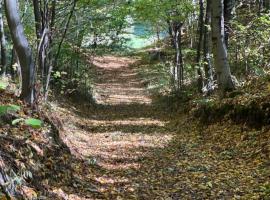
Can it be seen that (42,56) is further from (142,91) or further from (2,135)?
(142,91)

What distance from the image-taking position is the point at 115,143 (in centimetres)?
1046

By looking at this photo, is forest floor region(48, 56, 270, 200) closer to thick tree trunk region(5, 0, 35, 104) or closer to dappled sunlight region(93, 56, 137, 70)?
thick tree trunk region(5, 0, 35, 104)

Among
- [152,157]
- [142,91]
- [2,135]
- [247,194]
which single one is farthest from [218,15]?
[142,91]

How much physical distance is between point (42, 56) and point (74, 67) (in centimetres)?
742

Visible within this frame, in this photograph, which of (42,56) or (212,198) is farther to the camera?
(42,56)

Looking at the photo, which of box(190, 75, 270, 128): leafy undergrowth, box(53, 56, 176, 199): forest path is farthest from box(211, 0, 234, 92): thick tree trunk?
box(53, 56, 176, 199): forest path

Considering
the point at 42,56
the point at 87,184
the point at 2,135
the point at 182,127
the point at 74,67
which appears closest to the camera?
the point at 2,135

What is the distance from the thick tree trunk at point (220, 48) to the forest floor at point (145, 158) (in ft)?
3.91

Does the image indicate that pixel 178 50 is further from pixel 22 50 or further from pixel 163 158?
Answer: pixel 22 50

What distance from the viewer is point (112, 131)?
12.2 metres

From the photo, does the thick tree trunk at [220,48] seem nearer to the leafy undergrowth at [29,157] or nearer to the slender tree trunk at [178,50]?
the leafy undergrowth at [29,157]

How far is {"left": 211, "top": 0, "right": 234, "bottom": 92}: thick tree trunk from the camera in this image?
11.0 m

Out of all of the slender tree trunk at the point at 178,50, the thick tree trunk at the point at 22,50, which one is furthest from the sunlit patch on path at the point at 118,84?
the thick tree trunk at the point at 22,50

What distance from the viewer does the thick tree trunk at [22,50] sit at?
22.4 feet
